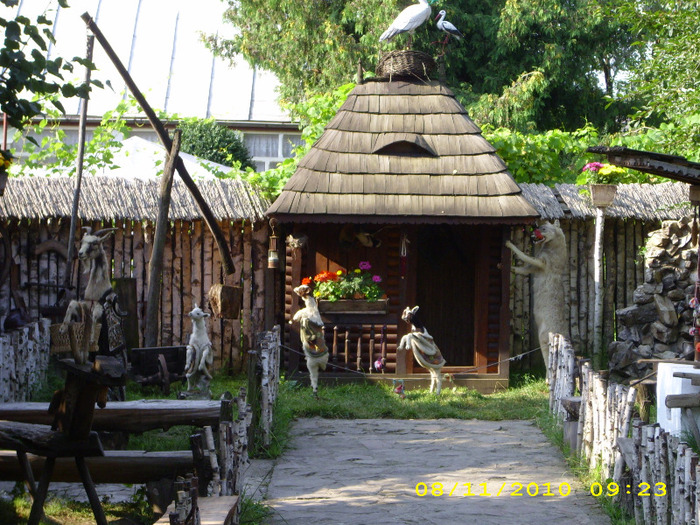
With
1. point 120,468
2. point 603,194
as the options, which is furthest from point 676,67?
point 120,468

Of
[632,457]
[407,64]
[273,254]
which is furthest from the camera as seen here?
[407,64]

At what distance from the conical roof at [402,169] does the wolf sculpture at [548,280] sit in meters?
0.67

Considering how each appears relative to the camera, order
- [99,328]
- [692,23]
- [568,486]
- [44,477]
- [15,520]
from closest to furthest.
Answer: [44,477], [15,520], [568,486], [99,328], [692,23]

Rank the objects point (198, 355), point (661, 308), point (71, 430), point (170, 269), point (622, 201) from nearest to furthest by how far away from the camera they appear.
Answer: point (71, 430)
point (198, 355)
point (661, 308)
point (170, 269)
point (622, 201)

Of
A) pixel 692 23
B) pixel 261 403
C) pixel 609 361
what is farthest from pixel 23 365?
pixel 692 23

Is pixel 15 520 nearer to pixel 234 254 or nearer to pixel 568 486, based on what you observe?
pixel 568 486

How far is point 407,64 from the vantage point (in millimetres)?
13688

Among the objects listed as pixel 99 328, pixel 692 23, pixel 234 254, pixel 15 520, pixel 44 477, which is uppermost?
pixel 692 23

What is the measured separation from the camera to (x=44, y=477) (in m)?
5.95

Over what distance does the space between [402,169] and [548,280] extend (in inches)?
97.0

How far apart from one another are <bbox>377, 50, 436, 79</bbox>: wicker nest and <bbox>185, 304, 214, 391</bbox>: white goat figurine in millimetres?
5166

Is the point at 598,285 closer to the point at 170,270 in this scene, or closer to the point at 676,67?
the point at 676,67

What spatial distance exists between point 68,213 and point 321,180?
344cm

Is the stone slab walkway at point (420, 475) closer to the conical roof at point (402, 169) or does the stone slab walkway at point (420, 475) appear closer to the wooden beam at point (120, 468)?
the wooden beam at point (120, 468)
